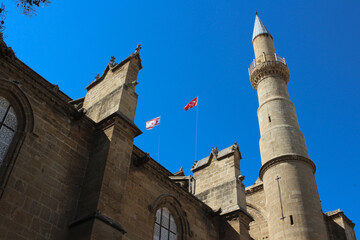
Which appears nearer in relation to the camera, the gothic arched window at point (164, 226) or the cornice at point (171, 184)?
the gothic arched window at point (164, 226)

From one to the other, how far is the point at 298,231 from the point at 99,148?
958cm

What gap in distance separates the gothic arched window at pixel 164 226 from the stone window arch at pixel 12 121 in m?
4.81

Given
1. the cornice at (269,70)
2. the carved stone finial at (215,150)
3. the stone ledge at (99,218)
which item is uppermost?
the cornice at (269,70)

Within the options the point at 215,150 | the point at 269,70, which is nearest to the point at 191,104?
the point at 215,150

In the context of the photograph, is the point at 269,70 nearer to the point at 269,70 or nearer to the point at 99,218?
the point at 269,70

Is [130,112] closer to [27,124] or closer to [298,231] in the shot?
[27,124]

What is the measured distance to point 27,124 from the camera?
881 centimetres

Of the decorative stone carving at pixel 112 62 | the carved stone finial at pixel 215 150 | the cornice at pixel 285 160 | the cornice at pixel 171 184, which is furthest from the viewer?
the cornice at pixel 285 160

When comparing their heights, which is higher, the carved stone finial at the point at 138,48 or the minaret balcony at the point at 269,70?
the minaret balcony at the point at 269,70

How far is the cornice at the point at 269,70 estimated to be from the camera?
22281 millimetres

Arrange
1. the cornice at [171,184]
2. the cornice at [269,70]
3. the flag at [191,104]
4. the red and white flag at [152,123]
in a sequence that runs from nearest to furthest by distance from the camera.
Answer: the cornice at [171,184] → the red and white flag at [152,123] → the flag at [191,104] → the cornice at [269,70]

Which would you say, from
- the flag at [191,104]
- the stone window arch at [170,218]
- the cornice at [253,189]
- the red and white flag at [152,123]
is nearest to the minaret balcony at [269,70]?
the flag at [191,104]

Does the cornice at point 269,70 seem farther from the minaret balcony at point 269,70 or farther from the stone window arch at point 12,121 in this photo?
the stone window arch at point 12,121

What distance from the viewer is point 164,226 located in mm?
11688
